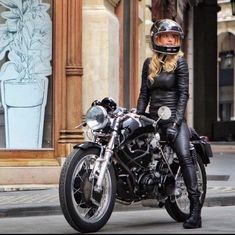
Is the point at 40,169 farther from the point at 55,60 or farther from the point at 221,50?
the point at 221,50

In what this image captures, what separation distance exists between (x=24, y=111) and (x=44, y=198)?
221cm

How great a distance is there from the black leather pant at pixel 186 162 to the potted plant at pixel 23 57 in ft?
14.8

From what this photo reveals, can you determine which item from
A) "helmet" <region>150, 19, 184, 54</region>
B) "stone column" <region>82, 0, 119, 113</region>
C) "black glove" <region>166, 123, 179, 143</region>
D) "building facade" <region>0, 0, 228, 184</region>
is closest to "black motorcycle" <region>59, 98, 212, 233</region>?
"black glove" <region>166, 123, 179, 143</region>

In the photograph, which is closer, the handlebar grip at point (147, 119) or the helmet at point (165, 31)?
the handlebar grip at point (147, 119)

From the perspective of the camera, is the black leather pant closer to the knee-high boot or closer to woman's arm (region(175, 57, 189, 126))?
the knee-high boot

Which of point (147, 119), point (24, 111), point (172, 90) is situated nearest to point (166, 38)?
point (172, 90)

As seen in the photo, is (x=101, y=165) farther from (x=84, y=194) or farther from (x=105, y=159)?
(x=84, y=194)

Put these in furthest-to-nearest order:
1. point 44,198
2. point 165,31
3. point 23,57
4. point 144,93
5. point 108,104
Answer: point 23,57 < point 44,198 < point 144,93 < point 165,31 < point 108,104

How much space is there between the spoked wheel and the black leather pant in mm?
275

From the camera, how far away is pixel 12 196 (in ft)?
33.9

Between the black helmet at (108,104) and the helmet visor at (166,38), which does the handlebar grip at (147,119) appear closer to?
the black helmet at (108,104)

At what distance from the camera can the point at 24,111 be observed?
11734 mm

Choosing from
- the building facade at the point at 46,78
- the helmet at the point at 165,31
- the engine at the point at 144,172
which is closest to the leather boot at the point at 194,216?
the engine at the point at 144,172

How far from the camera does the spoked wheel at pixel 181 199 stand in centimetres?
791
